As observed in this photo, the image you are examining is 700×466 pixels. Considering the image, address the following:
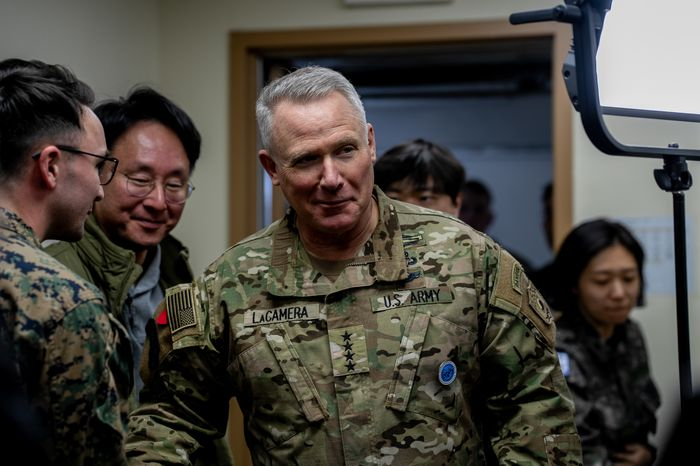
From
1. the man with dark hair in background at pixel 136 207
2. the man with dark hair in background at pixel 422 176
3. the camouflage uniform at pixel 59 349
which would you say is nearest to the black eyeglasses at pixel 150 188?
the man with dark hair in background at pixel 136 207

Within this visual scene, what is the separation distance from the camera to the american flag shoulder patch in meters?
1.75

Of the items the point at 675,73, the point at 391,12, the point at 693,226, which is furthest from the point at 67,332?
the point at 693,226

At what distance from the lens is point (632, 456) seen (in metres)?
2.83

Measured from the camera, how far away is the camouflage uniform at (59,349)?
1296 millimetres

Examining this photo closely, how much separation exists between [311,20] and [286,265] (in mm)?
2077

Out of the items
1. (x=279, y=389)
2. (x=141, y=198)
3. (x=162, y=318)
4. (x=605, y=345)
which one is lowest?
(x=605, y=345)

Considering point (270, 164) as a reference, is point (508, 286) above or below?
below

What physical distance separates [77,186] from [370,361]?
622 mm

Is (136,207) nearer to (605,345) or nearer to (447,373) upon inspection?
(447,373)

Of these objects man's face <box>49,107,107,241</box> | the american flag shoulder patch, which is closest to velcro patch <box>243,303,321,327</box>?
the american flag shoulder patch

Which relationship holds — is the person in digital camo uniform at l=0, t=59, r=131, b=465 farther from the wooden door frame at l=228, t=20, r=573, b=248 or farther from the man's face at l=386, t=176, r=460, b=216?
the wooden door frame at l=228, t=20, r=573, b=248

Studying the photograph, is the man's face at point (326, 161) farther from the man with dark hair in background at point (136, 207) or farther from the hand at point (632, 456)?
the hand at point (632, 456)

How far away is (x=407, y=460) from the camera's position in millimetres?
1658

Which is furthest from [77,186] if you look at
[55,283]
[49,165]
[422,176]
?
[422,176]
